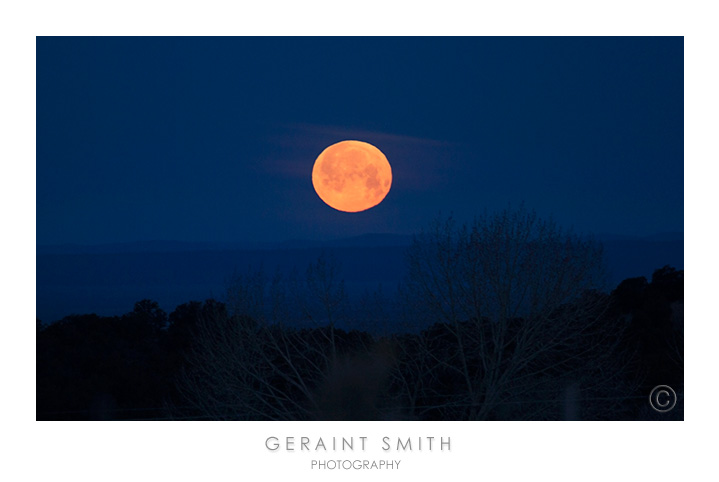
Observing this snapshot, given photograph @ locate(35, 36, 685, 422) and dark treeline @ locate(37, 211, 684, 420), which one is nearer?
photograph @ locate(35, 36, 685, 422)

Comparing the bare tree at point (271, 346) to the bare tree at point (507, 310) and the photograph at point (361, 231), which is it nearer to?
the photograph at point (361, 231)

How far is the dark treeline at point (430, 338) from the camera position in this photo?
8242mm

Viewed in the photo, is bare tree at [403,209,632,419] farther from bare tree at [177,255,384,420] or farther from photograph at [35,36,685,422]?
bare tree at [177,255,384,420]

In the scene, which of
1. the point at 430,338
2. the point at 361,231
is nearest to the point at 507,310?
the point at 430,338

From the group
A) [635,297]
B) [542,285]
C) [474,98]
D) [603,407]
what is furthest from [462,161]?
[603,407]

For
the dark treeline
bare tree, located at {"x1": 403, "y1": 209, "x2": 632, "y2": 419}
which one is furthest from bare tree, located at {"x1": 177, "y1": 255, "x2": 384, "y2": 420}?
bare tree, located at {"x1": 403, "y1": 209, "x2": 632, "y2": 419}

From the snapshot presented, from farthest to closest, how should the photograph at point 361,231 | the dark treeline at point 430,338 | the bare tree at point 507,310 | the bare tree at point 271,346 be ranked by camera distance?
the bare tree at point 271,346 < the bare tree at point 507,310 < the dark treeline at point 430,338 < the photograph at point 361,231

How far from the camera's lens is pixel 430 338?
380 inches

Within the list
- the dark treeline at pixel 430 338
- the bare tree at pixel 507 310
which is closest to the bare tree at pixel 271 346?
the dark treeline at pixel 430 338

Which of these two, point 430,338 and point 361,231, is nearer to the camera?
point 361,231

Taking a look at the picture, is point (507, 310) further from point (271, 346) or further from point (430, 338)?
point (271, 346)

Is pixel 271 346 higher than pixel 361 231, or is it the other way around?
pixel 361 231

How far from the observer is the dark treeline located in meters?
8.24

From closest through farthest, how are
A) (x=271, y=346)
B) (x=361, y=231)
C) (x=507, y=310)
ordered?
1. (x=361, y=231)
2. (x=507, y=310)
3. (x=271, y=346)
